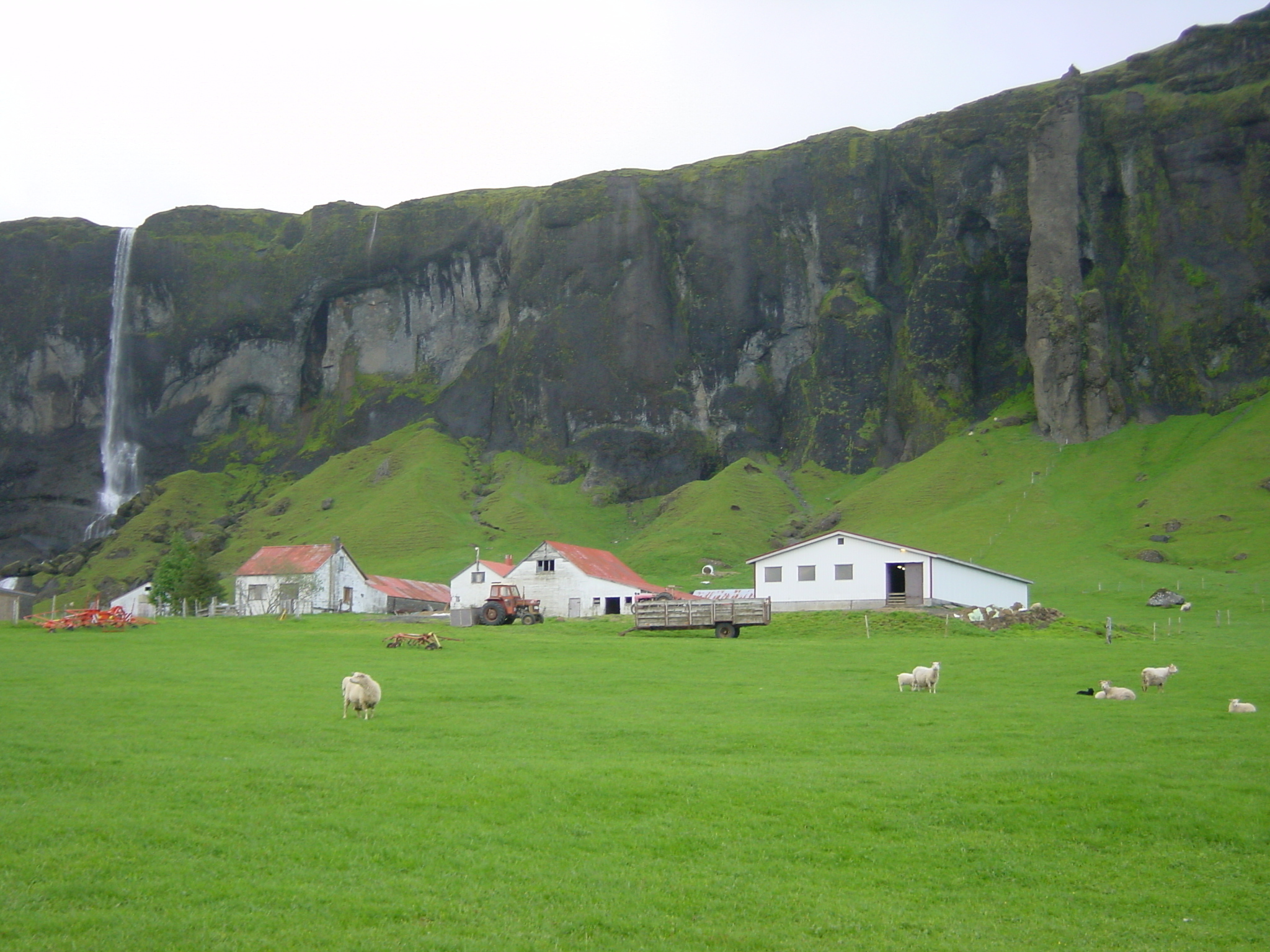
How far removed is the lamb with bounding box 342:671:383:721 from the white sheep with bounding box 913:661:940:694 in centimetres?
1645

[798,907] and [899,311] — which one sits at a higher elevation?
[899,311]

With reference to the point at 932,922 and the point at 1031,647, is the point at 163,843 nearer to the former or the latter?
the point at 932,922

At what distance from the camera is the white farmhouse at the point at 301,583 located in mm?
85062

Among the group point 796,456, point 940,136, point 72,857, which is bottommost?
point 72,857

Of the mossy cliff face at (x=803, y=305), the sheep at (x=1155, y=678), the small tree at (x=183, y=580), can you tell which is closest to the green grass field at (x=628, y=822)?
the sheep at (x=1155, y=678)

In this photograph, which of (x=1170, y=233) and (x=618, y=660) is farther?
(x=1170, y=233)

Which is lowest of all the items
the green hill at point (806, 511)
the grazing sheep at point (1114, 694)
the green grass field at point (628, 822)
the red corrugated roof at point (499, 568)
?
the green grass field at point (628, 822)

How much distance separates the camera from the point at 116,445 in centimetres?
19188

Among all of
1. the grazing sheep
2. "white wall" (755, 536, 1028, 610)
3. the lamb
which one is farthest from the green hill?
the lamb

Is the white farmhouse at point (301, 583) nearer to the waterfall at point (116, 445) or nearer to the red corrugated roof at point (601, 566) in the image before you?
the red corrugated roof at point (601, 566)

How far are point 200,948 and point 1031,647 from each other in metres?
40.6

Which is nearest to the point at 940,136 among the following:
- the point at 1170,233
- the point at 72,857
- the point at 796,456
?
the point at 1170,233

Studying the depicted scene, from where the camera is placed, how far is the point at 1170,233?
481ft

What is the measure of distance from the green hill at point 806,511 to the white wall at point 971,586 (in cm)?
513
